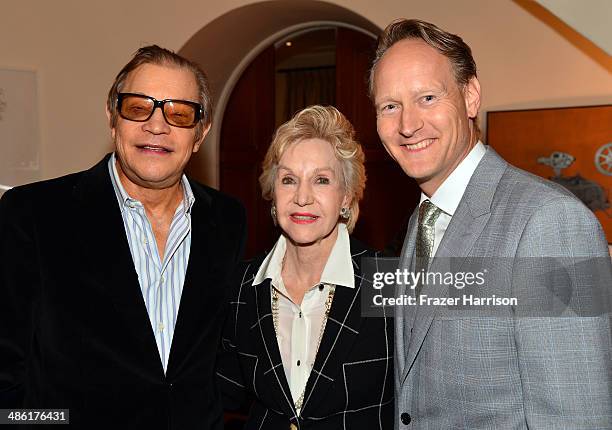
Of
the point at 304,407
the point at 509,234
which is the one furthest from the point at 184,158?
the point at 509,234

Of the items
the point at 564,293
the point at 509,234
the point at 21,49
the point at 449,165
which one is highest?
the point at 21,49

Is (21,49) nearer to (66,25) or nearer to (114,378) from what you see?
(66,25)

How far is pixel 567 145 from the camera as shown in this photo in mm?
3547

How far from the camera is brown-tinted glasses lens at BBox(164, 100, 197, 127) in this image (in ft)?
7.13

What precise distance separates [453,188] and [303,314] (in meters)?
0.77

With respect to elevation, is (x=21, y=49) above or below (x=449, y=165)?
above

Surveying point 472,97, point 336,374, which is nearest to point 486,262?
point 472,97

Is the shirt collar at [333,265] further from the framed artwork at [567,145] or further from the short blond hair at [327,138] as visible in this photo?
the framed artwork at [567,145]

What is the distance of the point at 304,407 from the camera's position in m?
2.05

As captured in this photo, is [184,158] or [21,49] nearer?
[184,158]

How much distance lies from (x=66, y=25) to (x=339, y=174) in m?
3.54

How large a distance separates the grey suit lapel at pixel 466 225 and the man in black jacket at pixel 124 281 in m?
0.85

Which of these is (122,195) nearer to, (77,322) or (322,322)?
(77,322)

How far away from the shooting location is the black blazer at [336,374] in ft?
6.74
